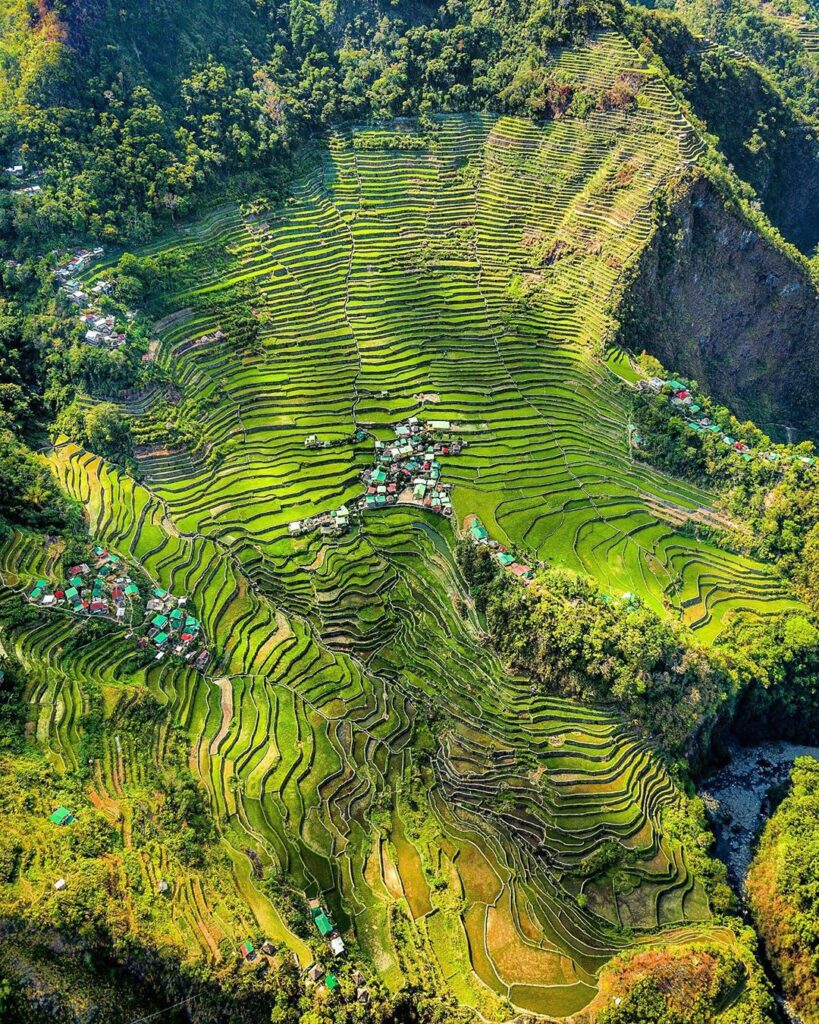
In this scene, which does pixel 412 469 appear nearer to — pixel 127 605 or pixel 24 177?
pixel 127 605

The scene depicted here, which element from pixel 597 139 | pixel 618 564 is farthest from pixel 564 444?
pixel 597 139

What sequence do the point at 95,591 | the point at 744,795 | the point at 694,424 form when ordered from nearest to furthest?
1. the point at 95,591
2. the point at 744,795
3. the point at 694,424

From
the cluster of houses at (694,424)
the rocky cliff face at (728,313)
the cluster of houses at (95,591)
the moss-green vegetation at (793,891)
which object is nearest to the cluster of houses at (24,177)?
the cluster of houses at (95,591)

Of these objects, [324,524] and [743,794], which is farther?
[324,524]

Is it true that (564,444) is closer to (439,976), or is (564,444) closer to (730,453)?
(730,453)

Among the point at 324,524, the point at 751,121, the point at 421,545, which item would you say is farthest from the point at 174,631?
the point at 751,121

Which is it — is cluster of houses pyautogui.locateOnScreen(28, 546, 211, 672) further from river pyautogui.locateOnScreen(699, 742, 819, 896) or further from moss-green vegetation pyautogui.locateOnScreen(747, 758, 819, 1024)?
moss-green vegetation pyautogui.locateOnScreen(747, 758, 819, 1024)
